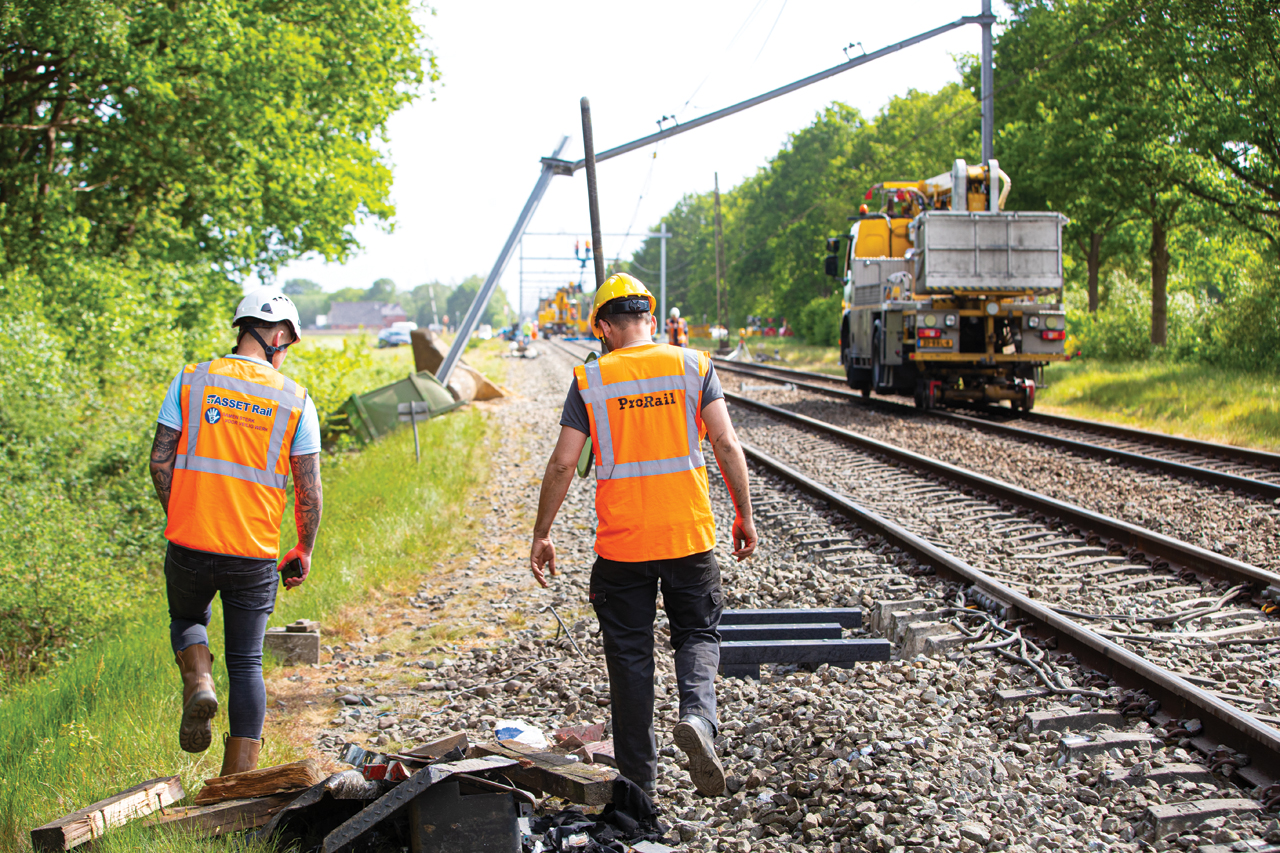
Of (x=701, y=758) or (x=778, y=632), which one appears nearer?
(x=701, y=758)

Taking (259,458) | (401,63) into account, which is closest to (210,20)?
(401,63)

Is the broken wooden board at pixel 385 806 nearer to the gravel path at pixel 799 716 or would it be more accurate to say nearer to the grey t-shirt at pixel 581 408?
the gravel path at pixel 799 716

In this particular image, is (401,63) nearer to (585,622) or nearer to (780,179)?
(585,622)

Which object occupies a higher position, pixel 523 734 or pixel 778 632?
pixel 778 632

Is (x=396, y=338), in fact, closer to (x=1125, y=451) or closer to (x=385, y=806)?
(x=1125, y=451)

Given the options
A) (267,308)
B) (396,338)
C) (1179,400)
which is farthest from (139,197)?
(396,338)

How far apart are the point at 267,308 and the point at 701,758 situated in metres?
2.40

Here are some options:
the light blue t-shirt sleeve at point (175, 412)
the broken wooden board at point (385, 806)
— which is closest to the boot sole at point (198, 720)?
the broken wooden board at point (385, 806)

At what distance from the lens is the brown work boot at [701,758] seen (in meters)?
3.28

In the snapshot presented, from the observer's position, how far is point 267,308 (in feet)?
12.4

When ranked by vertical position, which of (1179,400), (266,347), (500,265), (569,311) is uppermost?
(569,311)

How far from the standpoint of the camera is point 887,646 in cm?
504

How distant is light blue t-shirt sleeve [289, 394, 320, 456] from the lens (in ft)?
12.6

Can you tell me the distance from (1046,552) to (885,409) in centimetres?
1056
